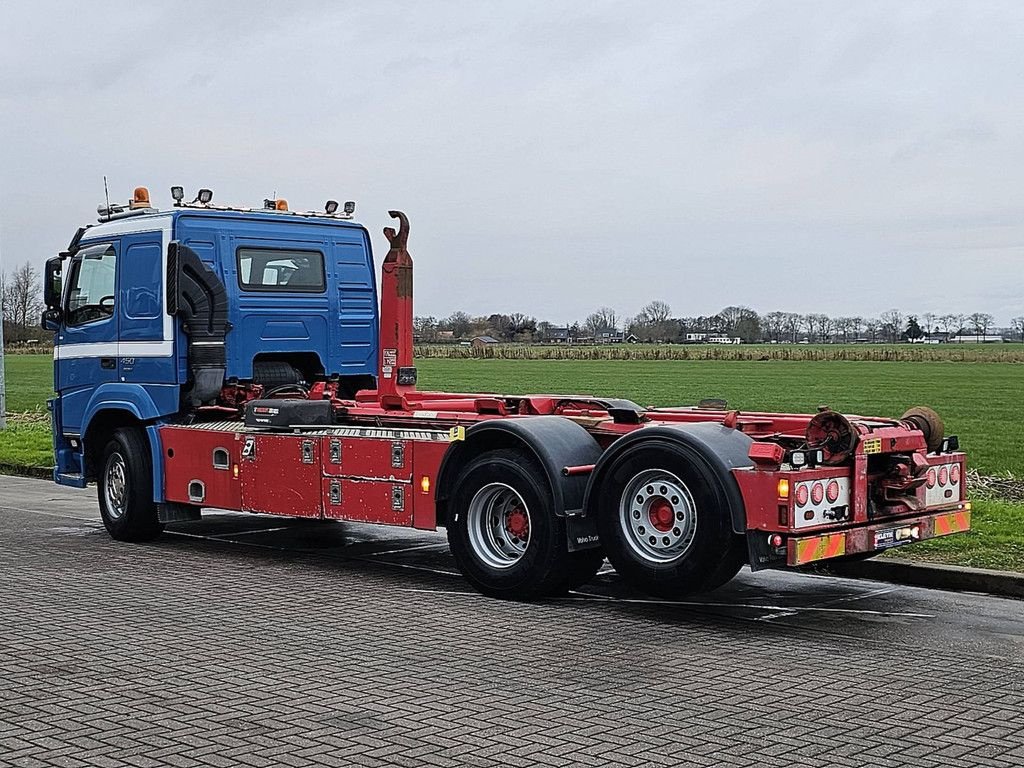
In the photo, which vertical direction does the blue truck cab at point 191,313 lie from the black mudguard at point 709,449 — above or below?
above

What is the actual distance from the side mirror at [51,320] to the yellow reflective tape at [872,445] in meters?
8.39

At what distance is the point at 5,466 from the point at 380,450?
41.8 ft

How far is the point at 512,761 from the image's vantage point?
5.72 meters

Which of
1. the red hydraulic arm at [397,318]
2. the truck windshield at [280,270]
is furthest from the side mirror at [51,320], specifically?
the red hydraulic arm at [397,318]

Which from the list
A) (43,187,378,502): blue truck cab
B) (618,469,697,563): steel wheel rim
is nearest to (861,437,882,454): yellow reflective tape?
(618,469,697,563): steel wheel rim

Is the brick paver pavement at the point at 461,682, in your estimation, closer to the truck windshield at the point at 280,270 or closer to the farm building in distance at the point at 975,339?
the truck windshield at the point at 280,270

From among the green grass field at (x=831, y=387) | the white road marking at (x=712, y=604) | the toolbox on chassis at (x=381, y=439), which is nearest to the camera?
the toolbox on chassis at (x=381, y=439)

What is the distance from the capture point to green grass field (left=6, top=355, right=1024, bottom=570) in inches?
491

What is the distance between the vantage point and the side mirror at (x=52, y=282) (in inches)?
544

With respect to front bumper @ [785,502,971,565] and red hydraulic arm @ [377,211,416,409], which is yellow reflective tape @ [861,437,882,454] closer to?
front bumper @ [785,502,971,565]

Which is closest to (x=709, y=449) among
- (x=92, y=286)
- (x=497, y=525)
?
(x=497, y=525)

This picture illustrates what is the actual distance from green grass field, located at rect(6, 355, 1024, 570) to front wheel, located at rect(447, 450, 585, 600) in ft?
10.4

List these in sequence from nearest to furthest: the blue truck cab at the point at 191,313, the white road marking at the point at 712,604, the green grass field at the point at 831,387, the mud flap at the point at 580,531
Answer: the white road marking at the point at 712,604 → the mud flap at the point at 580,531 → the blue truck cab at the point at 191,313 → the green grass field at the point at 831,387

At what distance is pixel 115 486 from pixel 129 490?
389 mm
